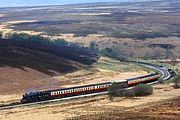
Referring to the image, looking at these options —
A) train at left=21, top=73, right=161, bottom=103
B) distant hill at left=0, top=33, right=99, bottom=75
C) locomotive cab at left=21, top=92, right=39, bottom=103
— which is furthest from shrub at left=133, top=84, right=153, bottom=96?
distant hill at left=0, top=33, right=99, bottom=75

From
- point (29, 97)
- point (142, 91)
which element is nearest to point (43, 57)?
point (142, 91)

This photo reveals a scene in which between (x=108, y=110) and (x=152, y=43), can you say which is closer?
(x=108, y=110)

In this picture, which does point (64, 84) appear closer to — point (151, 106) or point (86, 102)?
point (86, 102)

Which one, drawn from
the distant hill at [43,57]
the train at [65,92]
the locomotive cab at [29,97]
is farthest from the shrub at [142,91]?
the distant hill at [43,57]

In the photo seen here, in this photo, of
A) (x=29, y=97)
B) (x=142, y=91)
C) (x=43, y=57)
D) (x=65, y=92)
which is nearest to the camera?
(x=29, y=97)

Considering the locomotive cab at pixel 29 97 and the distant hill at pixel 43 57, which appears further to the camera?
the distant hill at pixel 43 57

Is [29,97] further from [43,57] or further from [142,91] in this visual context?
[43,57]

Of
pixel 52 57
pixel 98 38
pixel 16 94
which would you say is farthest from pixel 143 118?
pixel 98 38

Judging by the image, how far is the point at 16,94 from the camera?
83438mm

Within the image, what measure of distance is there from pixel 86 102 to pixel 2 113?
14.8 m

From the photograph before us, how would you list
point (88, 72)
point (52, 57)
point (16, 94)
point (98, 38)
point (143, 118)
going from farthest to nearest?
point (98, 38) < point (52, 57) < point (88, 72) < point (16, 94) < point (143, 118)

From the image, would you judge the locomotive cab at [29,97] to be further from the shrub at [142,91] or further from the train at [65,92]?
the shrub at [142,91]

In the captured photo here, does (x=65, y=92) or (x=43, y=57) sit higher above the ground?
(x=65, y=92)

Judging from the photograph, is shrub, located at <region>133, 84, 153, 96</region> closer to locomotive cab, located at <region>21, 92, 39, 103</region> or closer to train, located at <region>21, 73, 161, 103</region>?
train, located at <region>21, 73, 161, 103</region>
